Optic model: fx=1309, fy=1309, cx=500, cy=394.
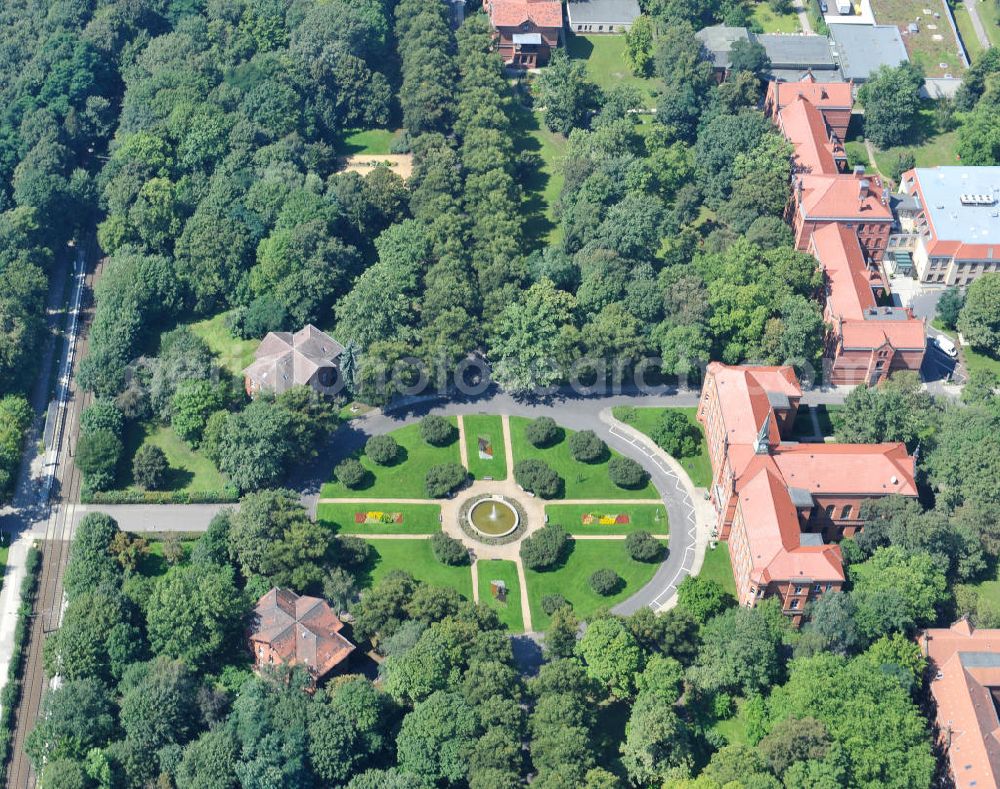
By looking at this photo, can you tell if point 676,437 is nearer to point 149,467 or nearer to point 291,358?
point 291,358

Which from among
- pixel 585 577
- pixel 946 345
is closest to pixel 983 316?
pixel 946 345

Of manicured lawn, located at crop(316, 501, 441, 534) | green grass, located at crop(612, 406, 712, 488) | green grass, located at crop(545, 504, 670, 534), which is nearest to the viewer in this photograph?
manicured lawn, located at crop(316, 501, 441, 534)

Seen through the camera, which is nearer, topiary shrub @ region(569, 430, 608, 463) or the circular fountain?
the circular fountain

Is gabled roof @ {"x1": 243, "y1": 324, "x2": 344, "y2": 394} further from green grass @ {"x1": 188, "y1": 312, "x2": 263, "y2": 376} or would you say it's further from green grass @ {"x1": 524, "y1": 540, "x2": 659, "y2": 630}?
green grass @ {"x1": 524, "y1": 540, "x2": 659, "y2": 630}

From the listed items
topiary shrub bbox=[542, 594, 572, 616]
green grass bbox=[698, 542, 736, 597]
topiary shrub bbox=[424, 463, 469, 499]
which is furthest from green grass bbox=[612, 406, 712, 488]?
topiary shrub bbox=[542, 594, 572, 616]

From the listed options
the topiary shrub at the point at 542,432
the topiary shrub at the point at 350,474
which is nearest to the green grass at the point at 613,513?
the topiary shrub at the point at 542,432

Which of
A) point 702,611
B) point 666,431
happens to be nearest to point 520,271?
point 666,431

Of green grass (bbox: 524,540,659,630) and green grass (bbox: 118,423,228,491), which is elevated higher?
green grass (bbox: 118,423,228,491)
